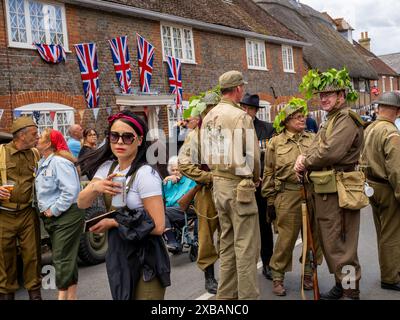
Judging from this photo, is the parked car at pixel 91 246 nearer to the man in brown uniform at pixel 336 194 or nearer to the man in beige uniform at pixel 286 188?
the man in beige uniform at pixel 286 188

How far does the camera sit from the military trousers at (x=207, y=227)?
512 cm

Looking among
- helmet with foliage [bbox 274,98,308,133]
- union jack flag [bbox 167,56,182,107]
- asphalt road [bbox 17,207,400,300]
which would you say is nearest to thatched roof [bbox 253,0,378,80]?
union jack flag [bbox 167,56,182,107]

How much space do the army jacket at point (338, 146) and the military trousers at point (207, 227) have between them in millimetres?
1202

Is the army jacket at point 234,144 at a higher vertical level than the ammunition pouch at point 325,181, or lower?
higher

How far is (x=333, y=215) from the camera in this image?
449 centimetres

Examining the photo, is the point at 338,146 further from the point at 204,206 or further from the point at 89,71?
the point at 89,71

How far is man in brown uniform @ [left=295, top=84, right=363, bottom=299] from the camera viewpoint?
14.4 ft

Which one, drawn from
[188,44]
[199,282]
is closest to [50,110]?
A: [188,44]

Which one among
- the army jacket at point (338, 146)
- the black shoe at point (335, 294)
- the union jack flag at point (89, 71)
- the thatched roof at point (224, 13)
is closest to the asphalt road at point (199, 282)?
the black shoe at point (335, 294)

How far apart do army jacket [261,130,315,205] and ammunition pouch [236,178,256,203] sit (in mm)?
923

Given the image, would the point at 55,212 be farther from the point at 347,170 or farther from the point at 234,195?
the point at 347,170

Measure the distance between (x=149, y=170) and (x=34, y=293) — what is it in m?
2.86

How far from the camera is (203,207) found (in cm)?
514

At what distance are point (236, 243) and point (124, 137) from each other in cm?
172
